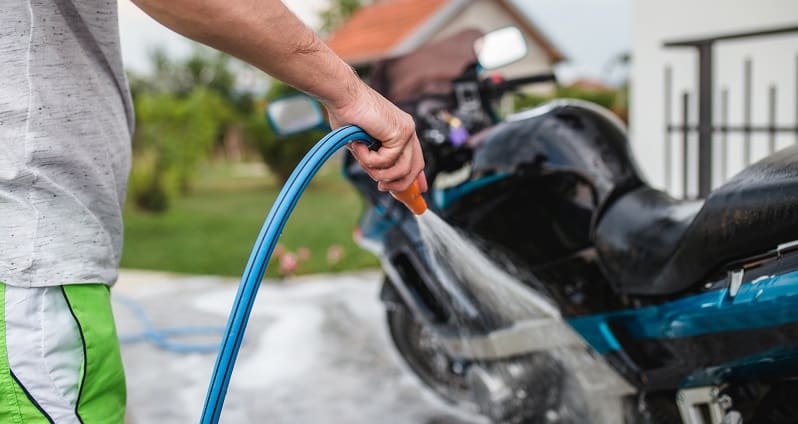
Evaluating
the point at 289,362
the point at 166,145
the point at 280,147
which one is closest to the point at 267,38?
the point at 289,362

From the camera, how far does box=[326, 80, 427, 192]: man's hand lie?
114 centimetres

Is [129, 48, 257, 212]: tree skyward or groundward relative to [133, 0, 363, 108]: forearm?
groundward

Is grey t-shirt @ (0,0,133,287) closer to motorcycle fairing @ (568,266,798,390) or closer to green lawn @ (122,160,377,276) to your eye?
motorcycle fairing @ (568,266,798,390)

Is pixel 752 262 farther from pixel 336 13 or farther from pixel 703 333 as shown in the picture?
pixel 336 13

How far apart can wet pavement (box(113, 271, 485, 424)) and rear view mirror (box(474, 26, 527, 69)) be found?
3.97ft

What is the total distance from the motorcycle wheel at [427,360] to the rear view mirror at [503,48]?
841 mm

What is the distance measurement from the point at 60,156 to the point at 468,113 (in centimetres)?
147

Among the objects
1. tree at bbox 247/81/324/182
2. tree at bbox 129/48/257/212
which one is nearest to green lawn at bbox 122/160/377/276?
tree at bbox 129/48/257/212

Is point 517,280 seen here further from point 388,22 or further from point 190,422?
point 388,22

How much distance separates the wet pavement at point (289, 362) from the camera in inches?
117

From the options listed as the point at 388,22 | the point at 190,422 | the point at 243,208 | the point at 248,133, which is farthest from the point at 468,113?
the point at 388,22

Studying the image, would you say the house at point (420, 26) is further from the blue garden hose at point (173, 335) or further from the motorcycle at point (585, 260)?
the motorcycle at point (585, 260)

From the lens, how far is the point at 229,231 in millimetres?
8484

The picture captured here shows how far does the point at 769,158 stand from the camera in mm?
1450
